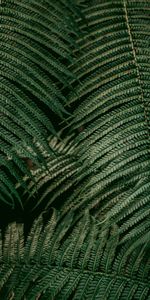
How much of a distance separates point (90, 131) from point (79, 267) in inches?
19.2

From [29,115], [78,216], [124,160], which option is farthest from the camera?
[78,216]

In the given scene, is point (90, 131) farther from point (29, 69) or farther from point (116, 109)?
point (29, 69)

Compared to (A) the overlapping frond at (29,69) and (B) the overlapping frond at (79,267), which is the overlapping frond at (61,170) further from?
(A) the overlapping frond at (29,69)

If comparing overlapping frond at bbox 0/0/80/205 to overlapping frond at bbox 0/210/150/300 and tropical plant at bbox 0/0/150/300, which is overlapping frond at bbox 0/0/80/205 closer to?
tropical plant at bbox 0/0/150/300

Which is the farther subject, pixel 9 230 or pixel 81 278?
pixel 9 230

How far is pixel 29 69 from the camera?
4.81ft

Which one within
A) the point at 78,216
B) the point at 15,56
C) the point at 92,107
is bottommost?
the point at 78,216

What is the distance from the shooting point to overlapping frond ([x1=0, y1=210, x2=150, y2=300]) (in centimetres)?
153

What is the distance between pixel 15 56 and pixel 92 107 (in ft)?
1.06

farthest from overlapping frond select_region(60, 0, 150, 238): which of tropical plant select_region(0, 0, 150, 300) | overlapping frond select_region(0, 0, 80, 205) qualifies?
overlapping frond select_region(0, 0, 80, 205)

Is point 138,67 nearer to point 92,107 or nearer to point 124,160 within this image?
point 92,107

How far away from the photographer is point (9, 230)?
175 centimetres

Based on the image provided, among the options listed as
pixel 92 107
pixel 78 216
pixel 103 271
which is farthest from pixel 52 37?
pixel 103 271

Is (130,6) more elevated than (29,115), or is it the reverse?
(130,6)
